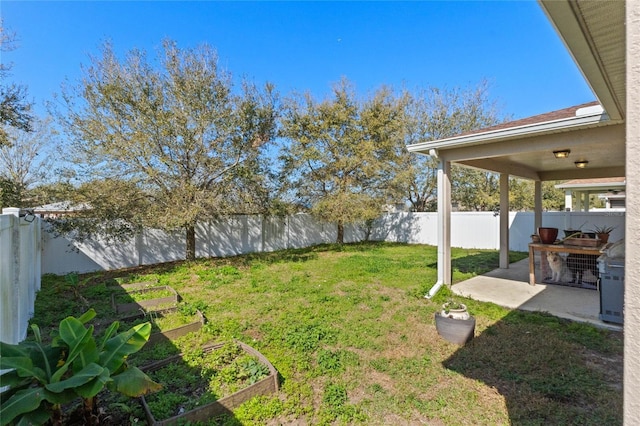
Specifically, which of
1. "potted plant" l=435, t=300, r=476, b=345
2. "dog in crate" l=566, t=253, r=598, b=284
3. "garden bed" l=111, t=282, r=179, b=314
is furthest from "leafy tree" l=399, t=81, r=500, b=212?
"garden bed" l=111, t=282, r=179, b=314

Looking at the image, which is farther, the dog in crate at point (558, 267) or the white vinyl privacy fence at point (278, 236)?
the white vinyl privacy fence at point (278, 236)

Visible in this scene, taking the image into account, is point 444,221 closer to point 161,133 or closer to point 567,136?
point 567,136

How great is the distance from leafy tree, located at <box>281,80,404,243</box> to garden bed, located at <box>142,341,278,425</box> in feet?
27.9

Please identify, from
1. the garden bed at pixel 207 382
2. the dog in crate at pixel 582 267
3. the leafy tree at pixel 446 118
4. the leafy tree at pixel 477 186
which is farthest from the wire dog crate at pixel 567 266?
the leafy tree at pixel 477 186

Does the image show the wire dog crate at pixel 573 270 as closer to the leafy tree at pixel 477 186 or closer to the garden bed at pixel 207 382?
the garden bed at pixel 207 382

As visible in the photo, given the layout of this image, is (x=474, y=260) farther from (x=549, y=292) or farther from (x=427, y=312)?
(x=427, y=312)

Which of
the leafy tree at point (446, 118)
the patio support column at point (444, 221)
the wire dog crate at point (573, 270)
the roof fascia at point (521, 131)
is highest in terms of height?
the leafy tree at point (446, 118)

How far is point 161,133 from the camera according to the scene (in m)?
7.16

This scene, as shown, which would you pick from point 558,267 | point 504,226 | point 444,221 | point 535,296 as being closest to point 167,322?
point 444,221

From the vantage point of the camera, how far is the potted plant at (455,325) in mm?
3539

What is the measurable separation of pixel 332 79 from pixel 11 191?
1047 centimetres

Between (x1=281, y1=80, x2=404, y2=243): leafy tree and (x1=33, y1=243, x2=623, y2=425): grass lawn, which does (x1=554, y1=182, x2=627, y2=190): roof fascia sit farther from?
(x1=33, y1=243, x2=623, y2=425): grass lawn

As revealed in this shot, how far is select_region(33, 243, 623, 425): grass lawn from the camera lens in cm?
244

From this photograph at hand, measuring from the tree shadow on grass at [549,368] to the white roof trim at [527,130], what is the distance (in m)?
2.70
